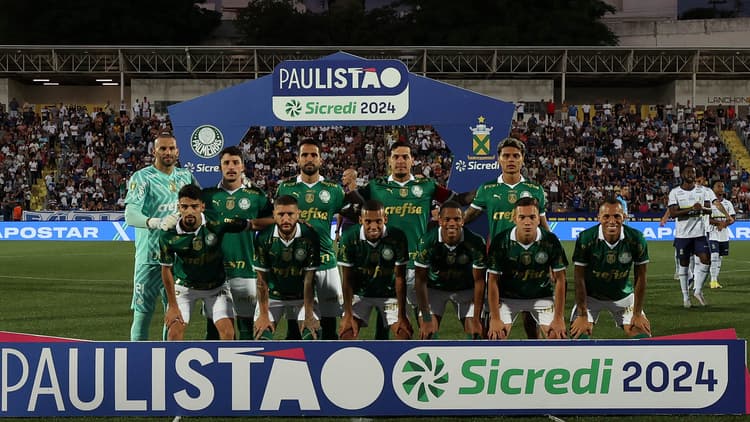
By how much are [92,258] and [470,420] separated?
1759 centimetres

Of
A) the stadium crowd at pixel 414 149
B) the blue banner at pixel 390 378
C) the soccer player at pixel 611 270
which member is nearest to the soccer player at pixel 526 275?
the soccer player at pixel 611 270

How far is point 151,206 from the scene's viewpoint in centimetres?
791

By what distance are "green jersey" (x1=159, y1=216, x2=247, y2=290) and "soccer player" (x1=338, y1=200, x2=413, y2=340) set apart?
917 millimetres

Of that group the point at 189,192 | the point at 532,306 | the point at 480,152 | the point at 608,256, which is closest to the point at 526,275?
the point at 532,306

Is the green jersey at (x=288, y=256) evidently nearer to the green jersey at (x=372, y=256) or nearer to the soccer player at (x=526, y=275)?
the green jersey at (x=372, y=256)

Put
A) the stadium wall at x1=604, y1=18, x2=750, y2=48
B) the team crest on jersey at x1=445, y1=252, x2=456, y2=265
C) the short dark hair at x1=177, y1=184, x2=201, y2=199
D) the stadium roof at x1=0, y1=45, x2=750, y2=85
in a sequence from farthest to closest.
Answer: the stadium wall at x1=604, y1=18, x2=750, y2=48, the stadium roof at x1=0, y1=45, x2=750, y2=85, the team crest on jersey at x1=445, y1=252, x2=456, y2=265, the short dark hair at x1=177, y1=184, x2=201, y2=199

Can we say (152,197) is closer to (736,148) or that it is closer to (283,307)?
(283,307)

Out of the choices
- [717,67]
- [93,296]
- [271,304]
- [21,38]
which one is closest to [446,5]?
[717,67]

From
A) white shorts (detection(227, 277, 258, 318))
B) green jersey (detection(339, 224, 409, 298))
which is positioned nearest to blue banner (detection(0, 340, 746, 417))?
green jersey (detection(339, 224, 409, 298))

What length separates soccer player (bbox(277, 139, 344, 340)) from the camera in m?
8.02

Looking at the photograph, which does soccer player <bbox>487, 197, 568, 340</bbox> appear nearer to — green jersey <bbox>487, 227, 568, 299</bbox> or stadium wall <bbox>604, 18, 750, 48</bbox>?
green jersey <bbox>487, 227, 568, 299</bbox>

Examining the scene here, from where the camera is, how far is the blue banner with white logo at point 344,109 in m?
11.3

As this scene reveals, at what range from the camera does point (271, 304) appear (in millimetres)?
7652

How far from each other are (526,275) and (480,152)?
212 inches
